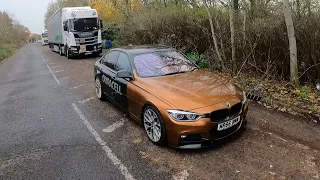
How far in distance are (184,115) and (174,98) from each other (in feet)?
1.18

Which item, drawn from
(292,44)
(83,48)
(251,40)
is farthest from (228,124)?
(83,48)

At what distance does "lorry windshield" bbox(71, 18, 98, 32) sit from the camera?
19172mm

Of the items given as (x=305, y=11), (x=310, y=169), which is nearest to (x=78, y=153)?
(x=310, y=169)

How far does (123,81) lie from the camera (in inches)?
213

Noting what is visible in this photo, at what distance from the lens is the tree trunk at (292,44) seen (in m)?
6.38

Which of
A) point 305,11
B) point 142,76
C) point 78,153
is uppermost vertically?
point 305,11

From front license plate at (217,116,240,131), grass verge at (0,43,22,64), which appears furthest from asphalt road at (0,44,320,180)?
grass verge at (0,43,22,64)

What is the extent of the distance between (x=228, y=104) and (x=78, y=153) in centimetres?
250

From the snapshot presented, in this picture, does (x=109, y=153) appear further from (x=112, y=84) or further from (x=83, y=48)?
(x=83, y=48)

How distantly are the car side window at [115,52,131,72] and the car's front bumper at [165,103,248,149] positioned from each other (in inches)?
72.8

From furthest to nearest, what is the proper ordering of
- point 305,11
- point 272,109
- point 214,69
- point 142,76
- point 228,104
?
point 214,69 < point 305,11 < point 272,109 < point 142,76 < point 228,104

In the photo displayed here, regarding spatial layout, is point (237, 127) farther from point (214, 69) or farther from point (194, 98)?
point (214, 69)

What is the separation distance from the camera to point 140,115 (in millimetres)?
4836

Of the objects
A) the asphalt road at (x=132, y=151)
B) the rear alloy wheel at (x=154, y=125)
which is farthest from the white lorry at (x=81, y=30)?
the rear alloy wheel at (x=154, y=125)
